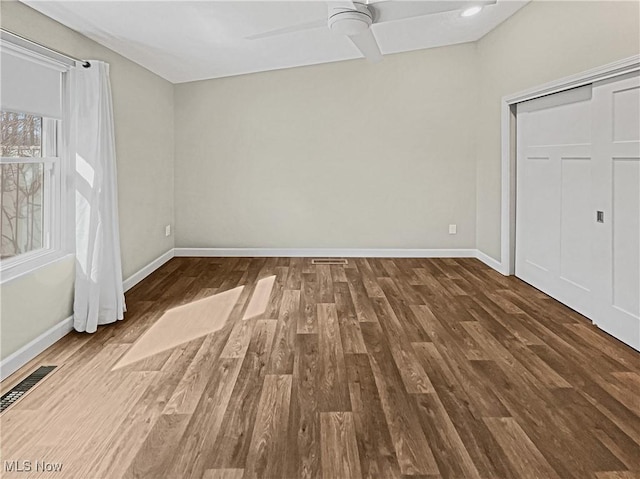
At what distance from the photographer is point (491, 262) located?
18.9 ft

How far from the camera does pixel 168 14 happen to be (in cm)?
354

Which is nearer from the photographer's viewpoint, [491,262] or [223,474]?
[223,474]

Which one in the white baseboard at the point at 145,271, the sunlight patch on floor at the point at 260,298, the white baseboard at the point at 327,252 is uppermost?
the white baseboard at the point at 327,252

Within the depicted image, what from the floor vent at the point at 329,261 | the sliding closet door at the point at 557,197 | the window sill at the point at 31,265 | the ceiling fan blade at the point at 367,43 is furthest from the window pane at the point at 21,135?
the sliding closet door at the point at 557,197

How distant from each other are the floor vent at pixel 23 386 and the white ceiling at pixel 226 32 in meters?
2.14

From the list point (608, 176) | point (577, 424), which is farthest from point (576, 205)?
point (577, 424)

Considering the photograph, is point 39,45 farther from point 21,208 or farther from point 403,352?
point 403,352

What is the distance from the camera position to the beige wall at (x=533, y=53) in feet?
10.9

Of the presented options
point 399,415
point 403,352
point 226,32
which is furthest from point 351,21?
point 399,415

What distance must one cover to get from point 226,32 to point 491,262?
3735 millimetres

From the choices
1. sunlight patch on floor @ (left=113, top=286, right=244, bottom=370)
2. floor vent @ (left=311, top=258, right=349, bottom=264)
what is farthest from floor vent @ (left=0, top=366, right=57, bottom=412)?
floor vent @ (left=311, top=258, right=349, bottom=264)

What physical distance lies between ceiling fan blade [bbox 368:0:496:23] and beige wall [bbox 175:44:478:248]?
3.24 metres

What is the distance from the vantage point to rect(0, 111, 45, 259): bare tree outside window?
121 inches

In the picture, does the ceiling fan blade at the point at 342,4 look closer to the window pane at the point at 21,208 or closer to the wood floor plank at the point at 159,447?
the window pane at the point at 21,208
